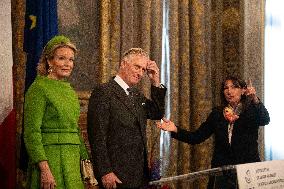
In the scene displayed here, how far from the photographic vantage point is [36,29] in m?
3.51

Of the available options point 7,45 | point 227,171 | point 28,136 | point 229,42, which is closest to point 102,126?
point 28,136

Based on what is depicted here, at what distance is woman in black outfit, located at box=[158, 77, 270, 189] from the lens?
366cm

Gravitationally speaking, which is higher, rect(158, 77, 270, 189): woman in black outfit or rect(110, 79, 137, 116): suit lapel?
rect(110, 79, 137, 116): suit lapel

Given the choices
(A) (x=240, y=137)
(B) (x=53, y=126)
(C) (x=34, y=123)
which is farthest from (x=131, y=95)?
(A) (x=240, y=137)

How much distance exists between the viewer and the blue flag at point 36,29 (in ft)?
11.4

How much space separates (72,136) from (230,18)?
327 centimetres

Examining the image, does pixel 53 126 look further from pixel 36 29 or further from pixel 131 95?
pixel 36 29

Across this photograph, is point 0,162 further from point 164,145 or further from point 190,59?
point 190,59

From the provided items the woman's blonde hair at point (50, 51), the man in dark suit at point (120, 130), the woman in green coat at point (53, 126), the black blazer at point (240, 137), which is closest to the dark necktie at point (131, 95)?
the man in dark suit at point (120, 130)

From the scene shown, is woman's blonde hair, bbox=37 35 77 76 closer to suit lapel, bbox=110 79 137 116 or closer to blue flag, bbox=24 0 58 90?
suit lapel, bbox=110 79 137 116

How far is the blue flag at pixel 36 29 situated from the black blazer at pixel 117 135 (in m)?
0.83

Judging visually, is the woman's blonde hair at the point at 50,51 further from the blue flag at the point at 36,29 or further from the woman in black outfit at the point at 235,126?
the woman in black outfit at the point at 235,126

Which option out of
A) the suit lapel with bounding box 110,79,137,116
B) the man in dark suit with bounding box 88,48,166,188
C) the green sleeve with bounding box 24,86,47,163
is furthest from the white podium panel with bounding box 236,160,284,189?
the green sleeve with bounding box 24,86,47,163

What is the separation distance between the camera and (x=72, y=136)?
271cm
